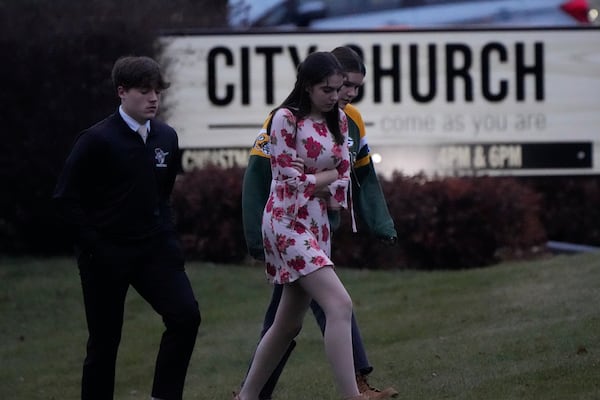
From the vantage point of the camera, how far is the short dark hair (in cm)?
665

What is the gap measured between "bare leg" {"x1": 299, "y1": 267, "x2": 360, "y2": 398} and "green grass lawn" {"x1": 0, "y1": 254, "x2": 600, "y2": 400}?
39.7 inches

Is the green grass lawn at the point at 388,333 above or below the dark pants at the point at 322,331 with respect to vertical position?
below

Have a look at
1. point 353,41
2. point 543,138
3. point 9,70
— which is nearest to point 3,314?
point 9,70

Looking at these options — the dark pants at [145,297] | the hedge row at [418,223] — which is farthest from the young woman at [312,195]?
the hedge row at [418,223]

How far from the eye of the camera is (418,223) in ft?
49.3

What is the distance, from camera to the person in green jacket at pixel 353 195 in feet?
22.2

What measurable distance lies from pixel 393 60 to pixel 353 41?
21.3 inches

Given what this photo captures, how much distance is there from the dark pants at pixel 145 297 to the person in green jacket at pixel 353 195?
Result: 0.41 m

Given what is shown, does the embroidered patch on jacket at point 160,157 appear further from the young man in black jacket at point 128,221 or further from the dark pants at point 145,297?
the dark pants at point 145,297

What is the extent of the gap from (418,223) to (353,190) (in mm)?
8024

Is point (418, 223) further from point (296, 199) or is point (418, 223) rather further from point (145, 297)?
point (296, 199)

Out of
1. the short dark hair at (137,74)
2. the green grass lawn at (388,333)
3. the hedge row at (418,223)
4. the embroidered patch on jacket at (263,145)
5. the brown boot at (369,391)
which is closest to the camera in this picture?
the short dark hair at (137,74)

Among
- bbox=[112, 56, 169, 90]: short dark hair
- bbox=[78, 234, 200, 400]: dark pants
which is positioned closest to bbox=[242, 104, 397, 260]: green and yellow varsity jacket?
bbox=[78, 234, 200, 400]: dark pants

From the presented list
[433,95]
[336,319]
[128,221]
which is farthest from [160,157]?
[433,95]
